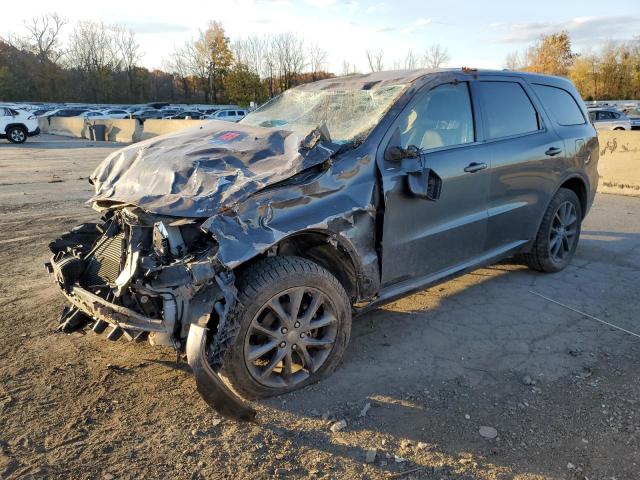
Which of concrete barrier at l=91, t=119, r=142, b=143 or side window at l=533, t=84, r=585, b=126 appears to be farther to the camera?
concrete barrier at l=91, t=119, r=142, b=143

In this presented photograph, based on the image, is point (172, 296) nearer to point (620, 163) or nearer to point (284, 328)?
point (284, 328)

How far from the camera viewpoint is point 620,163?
9883mm

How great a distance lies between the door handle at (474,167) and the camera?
13.2 ft

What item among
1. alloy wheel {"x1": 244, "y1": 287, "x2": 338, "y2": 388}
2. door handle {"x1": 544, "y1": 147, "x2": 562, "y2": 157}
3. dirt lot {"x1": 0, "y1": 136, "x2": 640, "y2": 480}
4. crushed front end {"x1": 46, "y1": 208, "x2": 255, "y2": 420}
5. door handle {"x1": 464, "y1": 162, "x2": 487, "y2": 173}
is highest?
door handle {"x1": 544, "y1": 147, "x2": 562, "y2": 157}

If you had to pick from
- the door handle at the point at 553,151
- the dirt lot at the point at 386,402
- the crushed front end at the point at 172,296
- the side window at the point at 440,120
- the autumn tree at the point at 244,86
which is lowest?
the dirt lot at the point at 386,402

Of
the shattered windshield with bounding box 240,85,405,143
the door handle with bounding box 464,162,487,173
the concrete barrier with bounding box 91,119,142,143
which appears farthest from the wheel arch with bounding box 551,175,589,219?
the concrete barrier with bounding box 91,119,142,143

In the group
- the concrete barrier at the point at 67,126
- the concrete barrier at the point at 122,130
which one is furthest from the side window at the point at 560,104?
the concrete barrier at the point at 67,126

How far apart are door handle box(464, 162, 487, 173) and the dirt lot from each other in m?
1.21

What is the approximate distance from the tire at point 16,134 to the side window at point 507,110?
1025 inches

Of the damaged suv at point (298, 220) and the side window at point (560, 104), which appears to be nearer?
the damaged suv at point (298, 220)

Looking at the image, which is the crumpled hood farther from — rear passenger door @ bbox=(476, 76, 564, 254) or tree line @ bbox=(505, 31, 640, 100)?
tree line @ bbox=(505, 31, 640, 100)

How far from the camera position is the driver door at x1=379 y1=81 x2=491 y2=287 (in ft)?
11.7

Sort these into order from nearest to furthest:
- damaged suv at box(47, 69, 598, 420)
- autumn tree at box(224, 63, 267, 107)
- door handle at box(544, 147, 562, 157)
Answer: damaged suv at box(47, 69, 598, 420)
door handle at box(544, 147, 562, 157)
autumn tree at box(224, 63, 267, 107)

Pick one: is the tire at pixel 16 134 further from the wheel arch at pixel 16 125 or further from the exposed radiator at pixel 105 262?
the exposed radiator at pixel 105 262
